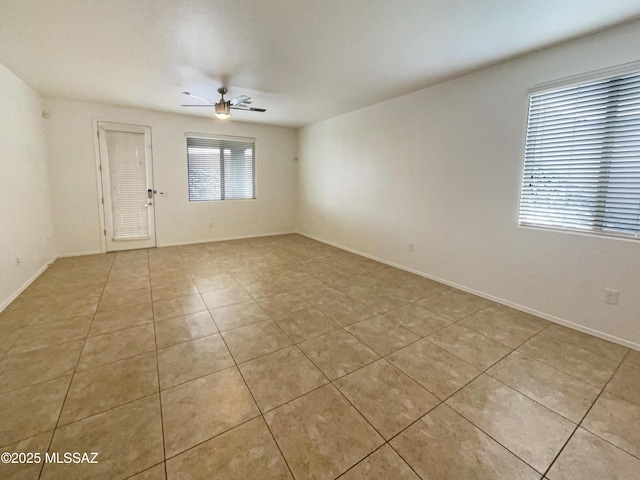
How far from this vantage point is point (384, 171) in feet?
15.3

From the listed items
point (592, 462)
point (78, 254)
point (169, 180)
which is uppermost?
point (169, 180)

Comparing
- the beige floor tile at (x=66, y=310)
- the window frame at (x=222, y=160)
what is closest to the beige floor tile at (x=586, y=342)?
the beige floor tile at (x=66, y=310)

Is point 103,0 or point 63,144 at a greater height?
point 103,0

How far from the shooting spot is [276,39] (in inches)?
104

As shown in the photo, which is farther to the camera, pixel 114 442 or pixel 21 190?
pixel 21 190

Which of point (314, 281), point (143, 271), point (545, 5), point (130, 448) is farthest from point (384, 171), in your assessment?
point (130, 448)

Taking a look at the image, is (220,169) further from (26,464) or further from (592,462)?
(592,462)

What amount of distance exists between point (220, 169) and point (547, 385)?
623 cm

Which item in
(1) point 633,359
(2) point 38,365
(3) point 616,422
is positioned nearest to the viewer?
(3) point 616,422

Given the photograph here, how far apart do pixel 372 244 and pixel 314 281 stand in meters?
1.58

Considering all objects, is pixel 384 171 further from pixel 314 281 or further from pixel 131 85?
pixel 131 85

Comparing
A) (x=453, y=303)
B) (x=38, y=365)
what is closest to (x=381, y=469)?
(x=453, y=303)

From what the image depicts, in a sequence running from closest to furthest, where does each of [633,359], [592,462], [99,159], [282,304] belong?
[592,462]
[633,359]
[282,304]
[99,159]

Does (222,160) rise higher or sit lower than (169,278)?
higher
